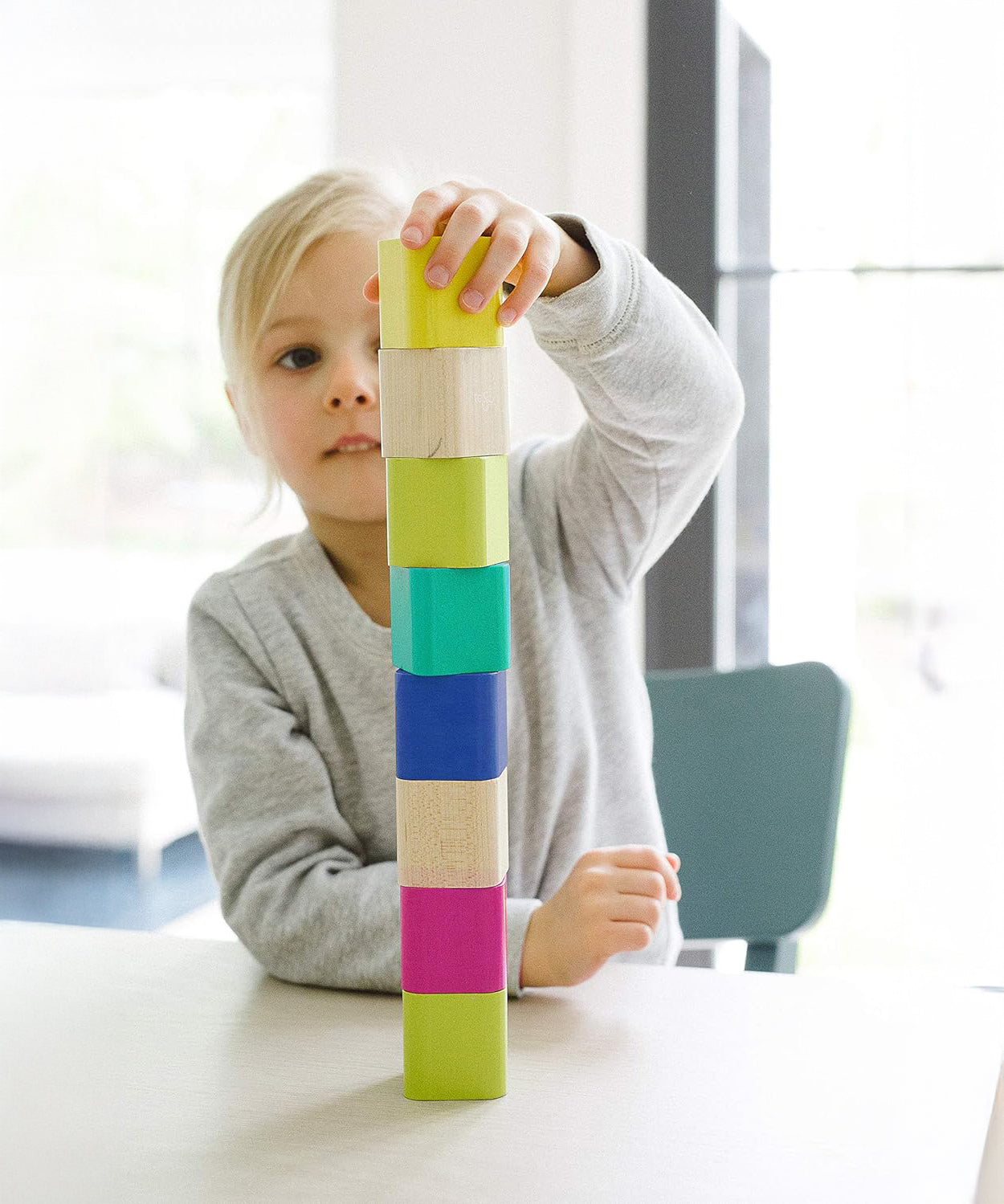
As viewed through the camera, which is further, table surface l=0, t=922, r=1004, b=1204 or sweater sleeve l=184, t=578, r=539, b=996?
sweater sleeve l=184, t=578, r=539, b=996

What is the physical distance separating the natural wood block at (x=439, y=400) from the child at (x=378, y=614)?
0.33 ft

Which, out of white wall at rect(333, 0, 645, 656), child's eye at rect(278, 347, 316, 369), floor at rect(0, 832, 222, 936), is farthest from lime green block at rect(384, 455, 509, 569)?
floor at rect(0, 832, 222, 936)

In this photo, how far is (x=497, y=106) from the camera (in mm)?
1947

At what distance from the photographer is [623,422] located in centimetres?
86

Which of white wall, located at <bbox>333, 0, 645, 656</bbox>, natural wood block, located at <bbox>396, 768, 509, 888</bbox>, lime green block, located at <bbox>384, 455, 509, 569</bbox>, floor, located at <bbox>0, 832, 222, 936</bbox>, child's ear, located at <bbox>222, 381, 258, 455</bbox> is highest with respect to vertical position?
white wall, located at <bbox>333, 0, 645, 656</bbox>

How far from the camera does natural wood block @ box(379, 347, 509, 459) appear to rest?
0.57 meters

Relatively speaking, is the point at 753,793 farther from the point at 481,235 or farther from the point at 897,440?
the point at 897,440

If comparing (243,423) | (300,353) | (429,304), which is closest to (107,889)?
(243,423)

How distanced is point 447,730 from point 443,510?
0.10m

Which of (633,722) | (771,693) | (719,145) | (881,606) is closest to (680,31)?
(719,145)

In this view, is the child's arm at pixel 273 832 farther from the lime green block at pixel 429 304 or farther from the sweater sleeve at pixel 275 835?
the lime green block at pixel 429 304

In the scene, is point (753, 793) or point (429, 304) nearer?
point (429, 304)

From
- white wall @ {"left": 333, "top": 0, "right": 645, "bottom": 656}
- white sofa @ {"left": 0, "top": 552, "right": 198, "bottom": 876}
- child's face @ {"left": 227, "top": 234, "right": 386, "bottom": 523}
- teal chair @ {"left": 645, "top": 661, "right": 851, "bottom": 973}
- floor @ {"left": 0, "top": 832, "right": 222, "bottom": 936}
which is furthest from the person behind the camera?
white sofa @ {"left": 0, "top": 552, "right": 198, "bottom": 876}

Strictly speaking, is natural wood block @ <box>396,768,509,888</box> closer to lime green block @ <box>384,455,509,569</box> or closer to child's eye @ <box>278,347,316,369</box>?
lime green block @ <box>384,455,509,569</box>
